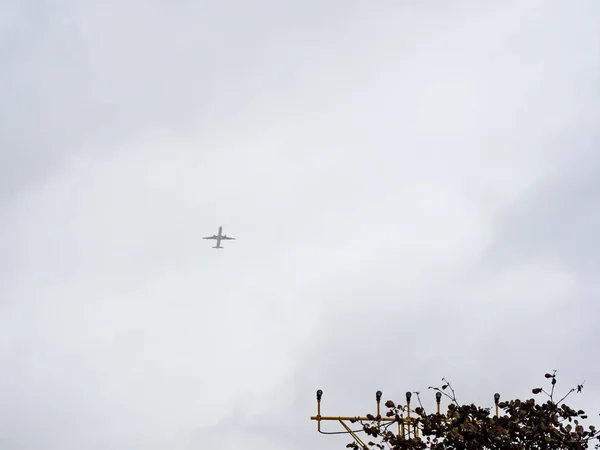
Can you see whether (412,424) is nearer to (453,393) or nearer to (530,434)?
(453,393)

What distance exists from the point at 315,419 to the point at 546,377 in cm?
819

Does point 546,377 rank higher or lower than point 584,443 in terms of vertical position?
higher

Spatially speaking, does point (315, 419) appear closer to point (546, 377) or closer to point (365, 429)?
point (365, 429)

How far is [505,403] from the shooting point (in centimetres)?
2517

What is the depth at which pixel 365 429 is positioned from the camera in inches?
1003

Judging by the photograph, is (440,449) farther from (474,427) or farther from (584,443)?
(584,443)

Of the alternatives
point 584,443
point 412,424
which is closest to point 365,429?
point 412,424

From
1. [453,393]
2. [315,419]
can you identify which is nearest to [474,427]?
[453,393]

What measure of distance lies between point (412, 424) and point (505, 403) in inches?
132

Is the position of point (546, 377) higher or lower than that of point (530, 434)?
higher

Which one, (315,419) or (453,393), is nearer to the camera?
(453,393)

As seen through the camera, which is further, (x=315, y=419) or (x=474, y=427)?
(x=315, y=419)

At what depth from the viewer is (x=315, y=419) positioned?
92.9ft

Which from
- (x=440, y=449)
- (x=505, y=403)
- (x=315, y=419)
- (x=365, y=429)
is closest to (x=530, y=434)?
(x=505, y=403)
